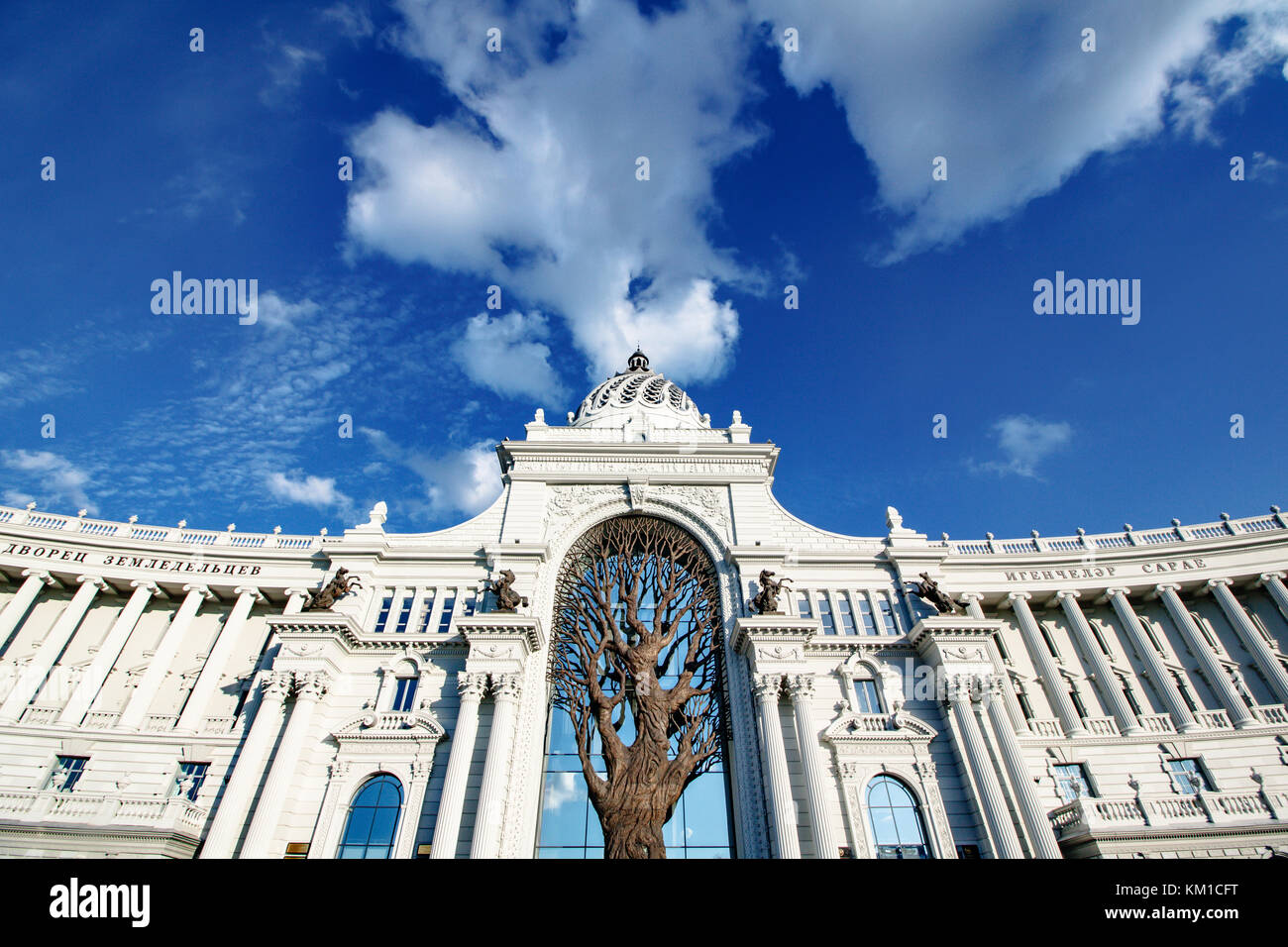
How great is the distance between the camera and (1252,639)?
2795 cm

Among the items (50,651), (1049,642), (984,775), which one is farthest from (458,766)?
(1049,642)

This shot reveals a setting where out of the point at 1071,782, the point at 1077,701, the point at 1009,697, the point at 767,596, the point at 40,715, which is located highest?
the point at 767,596

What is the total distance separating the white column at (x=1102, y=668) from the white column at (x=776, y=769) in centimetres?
1601

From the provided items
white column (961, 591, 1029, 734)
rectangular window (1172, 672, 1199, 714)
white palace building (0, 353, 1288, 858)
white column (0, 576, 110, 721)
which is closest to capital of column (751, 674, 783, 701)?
white palace building (0, 353, 1288, 858)

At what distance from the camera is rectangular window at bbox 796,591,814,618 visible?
95.5ft

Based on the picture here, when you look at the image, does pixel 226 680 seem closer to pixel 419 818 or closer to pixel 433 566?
pixel 433 566

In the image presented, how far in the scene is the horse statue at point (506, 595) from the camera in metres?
26.4

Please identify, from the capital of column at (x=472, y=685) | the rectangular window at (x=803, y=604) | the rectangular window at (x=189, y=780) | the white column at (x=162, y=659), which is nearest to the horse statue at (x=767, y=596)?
the rectangular window at (x=803, y=604)

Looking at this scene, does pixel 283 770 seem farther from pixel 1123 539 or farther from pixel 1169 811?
pixel 1123 539

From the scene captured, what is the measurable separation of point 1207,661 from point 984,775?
47.5ft

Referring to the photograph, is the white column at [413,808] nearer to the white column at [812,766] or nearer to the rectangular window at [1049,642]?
the white column at [812,766]

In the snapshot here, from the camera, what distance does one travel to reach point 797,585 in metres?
29.7

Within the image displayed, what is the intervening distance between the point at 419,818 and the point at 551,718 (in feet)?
20.7
